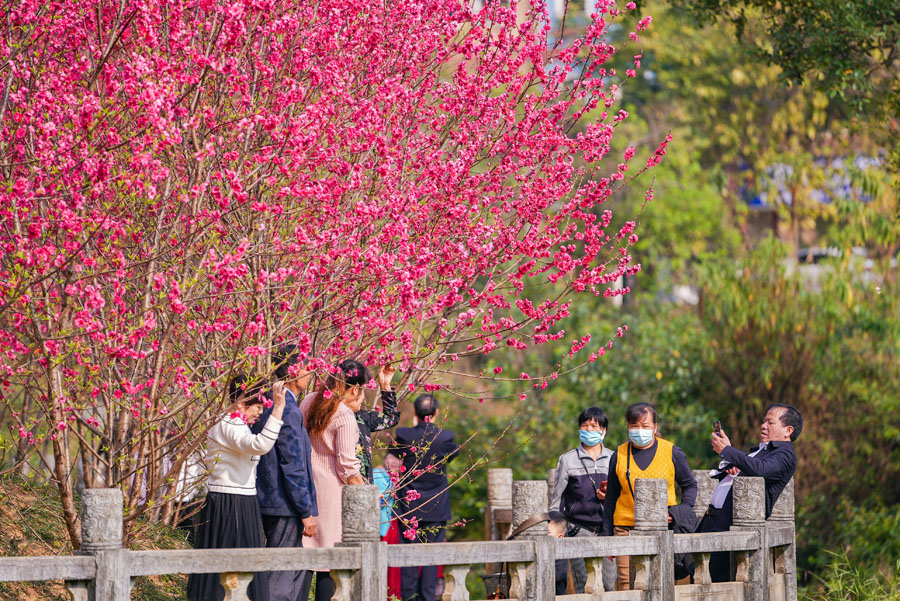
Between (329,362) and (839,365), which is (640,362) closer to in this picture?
(839,365)

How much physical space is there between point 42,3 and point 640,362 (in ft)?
51.4

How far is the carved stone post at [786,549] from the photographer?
425 inches

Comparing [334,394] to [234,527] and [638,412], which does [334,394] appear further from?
[638,412]

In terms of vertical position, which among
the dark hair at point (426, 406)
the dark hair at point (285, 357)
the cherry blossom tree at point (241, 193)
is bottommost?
the dark hair at point (426, 406)

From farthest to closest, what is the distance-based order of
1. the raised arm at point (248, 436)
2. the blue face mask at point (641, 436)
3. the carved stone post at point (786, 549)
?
1. the carved stone post at point (786, 549)
2. the blue face mask at point (641, 436)
3. the raised arm at point (248, 436)

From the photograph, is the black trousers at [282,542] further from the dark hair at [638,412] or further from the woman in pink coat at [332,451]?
the dark hair at [638,412]

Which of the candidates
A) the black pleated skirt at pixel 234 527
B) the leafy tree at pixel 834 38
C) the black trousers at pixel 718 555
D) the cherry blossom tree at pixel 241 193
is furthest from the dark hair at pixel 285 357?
the leafy tree at pixel 834 38

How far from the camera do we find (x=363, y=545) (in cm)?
737

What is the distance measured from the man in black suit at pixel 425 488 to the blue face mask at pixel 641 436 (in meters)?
1.85

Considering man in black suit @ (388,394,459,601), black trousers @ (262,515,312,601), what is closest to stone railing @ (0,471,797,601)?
black trousers @ (262,515,312,601)

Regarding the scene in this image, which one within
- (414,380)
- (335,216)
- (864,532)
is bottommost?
(864,532)

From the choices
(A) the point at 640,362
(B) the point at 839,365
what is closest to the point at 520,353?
(A) the point at 640,362

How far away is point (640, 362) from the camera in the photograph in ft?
72.6

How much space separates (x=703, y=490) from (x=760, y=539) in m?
2.00
